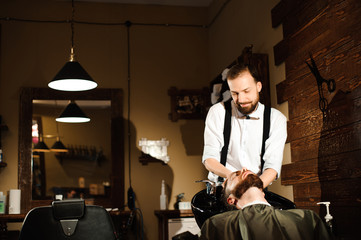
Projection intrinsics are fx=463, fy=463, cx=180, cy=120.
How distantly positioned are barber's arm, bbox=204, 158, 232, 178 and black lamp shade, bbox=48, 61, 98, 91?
1785mm

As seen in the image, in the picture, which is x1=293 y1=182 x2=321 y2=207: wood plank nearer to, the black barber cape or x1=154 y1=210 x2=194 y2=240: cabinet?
the black barber cape

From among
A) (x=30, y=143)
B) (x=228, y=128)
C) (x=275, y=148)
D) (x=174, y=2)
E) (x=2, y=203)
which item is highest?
(x=174, y=2)

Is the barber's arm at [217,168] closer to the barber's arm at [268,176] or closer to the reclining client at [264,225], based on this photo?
the barber's arm at [268,176]

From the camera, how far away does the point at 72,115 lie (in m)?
4.99

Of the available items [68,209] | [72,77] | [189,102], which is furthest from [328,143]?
[189,102]

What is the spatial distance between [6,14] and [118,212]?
260cm

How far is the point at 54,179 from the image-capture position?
4.86m

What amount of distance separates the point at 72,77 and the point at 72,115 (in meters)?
1.28

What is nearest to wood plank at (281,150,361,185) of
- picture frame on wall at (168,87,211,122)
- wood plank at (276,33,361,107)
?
A: wood plank at (276,33,361,107)

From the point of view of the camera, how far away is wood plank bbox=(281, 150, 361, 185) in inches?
100

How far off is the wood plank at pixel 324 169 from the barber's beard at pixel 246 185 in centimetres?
82

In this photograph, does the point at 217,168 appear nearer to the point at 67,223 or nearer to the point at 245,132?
the point at 245,132

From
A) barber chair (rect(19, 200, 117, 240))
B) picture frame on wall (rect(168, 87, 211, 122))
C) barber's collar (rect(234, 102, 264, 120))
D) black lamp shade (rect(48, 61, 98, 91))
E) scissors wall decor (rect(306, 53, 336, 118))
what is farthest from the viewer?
picture frame on wall (rect(168, 87, 211, 122))

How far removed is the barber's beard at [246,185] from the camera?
1956 millimetres
